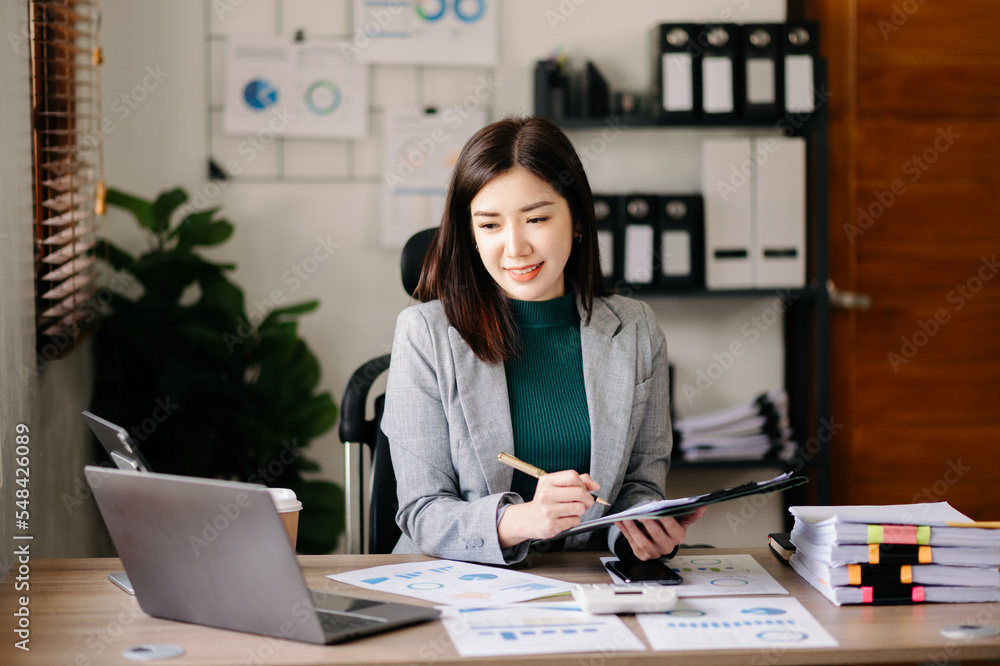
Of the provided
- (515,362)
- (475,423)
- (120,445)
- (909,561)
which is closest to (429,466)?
(475,423)

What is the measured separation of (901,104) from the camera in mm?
2859

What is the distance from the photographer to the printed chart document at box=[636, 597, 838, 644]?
3.40 ft

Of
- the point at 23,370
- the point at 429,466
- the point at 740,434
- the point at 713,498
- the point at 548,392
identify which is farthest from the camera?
the point at 740,434

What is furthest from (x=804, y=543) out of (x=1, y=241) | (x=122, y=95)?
(x=122, y=95)

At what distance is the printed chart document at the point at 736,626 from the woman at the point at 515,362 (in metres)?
0.28

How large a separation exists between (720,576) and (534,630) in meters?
0.34

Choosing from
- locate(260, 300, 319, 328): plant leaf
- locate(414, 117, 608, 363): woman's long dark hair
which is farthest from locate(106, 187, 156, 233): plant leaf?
locate(414, 117, 608, 363): woman's long dark hair

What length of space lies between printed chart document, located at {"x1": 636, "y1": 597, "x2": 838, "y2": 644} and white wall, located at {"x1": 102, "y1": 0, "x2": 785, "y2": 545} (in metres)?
1.89

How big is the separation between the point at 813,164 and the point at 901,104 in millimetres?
306

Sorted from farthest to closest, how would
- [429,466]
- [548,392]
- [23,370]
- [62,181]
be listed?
[62,181], [23,370], [548,392], [429,466]

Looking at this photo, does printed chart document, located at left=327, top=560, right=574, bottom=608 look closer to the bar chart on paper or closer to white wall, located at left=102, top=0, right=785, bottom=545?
the bar chart on paper

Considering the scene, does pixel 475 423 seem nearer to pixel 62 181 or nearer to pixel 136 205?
pixel 62 181

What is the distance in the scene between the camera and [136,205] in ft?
8.39

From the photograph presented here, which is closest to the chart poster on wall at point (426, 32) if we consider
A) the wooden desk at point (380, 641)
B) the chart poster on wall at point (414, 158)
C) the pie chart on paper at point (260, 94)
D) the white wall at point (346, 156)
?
the white wall at point (346, 156)
